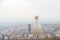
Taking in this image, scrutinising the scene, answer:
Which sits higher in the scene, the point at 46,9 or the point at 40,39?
the point at 46,9

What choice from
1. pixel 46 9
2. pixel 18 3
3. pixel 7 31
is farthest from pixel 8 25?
pixel 46 9

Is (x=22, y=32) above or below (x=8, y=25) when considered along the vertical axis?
below

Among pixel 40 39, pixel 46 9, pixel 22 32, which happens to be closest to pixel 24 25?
pixel 22 32

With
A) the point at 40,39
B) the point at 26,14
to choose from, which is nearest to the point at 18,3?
the point at 26,14

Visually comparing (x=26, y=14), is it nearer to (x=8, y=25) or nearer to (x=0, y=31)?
(x=8, y=25)

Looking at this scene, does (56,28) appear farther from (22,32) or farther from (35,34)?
(22,32)

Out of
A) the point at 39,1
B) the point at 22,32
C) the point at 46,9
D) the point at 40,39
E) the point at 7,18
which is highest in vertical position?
the point at 39,1

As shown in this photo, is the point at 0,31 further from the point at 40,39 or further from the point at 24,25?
the point at 40,39

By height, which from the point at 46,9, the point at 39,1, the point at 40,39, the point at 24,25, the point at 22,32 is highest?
the point at 39,1
